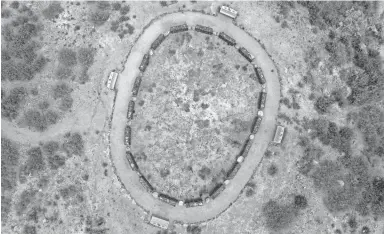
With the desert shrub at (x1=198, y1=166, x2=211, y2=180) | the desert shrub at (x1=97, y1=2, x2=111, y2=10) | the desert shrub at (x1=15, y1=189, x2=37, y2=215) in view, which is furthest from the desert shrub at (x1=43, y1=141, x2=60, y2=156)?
the desert shrub at (x1=97, y1=2, x2=111, y2=10)

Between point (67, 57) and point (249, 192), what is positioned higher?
point (67, 57)

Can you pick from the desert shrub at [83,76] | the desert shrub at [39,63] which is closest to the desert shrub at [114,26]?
the desert shrub at [83,76]

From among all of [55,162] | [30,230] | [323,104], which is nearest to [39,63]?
[55,162]

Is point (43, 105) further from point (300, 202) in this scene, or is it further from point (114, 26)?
point (300, 202)

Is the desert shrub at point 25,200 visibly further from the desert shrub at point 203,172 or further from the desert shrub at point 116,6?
the desert shrub at point 116,6

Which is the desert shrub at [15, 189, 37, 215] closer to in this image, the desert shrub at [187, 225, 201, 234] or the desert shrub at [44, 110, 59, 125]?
the desert shrub at [44, 110, 59, 125]

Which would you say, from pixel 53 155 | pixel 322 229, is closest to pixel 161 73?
pixel 53 155
